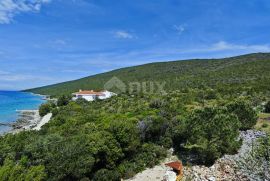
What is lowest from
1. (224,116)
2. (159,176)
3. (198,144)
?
(159,176)

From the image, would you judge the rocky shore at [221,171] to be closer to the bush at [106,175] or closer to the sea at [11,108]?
the bush at [106,175]

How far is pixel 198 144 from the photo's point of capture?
68.8 ft

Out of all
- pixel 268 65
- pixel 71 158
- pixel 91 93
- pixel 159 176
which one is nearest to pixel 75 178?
pixel 71 158

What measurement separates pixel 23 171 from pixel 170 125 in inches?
551

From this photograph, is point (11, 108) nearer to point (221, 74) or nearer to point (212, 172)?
point (221, 74)

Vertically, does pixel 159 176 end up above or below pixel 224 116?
below

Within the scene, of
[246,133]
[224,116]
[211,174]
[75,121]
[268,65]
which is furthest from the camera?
[268,65]

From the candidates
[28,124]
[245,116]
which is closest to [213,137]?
[245,116]

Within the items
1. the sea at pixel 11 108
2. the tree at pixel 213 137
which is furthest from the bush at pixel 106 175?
the sea at pixel 11 108

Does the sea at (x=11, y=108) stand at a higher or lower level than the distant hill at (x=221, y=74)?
lower

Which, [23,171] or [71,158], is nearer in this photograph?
[23,171]

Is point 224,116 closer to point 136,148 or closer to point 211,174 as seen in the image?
point 211,174

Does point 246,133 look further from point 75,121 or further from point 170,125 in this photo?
point 75,121

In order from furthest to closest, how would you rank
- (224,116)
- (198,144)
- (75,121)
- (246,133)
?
1. (75,121)
2. (246,133)
3. (224,116)
4. (198,144)
